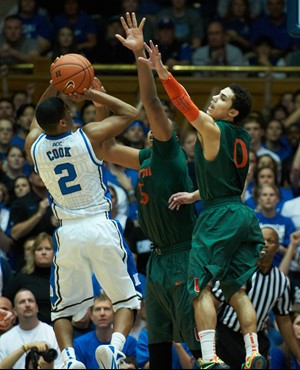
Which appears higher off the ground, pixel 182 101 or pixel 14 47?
pixel 14 47

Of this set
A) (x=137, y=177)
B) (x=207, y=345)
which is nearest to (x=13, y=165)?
(x=137, y=177)

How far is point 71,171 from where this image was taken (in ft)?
28.5

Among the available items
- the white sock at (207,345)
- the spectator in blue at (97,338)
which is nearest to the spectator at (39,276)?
the spectator in blue at (97,338)

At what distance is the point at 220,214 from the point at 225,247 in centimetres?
28

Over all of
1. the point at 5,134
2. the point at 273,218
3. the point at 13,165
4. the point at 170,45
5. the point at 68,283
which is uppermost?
the point at 170,45

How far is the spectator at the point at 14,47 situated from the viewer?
16281 mm

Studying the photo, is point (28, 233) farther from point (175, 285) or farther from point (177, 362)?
point (175, 285)

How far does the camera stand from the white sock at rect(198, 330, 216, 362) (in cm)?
816

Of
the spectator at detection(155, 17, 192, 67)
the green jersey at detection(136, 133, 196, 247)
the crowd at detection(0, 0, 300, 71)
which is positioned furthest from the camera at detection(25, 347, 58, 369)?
the spectator at detection(155, 17, 192, 67)

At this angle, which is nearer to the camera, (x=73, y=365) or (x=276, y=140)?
(x=73, y=365)

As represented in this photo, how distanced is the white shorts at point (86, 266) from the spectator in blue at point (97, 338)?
1.72 m

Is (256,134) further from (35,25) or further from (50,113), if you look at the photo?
(50,113)

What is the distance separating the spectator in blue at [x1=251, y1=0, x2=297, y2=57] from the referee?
23.6 ft

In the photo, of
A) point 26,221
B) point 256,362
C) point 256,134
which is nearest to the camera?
point 256,362
